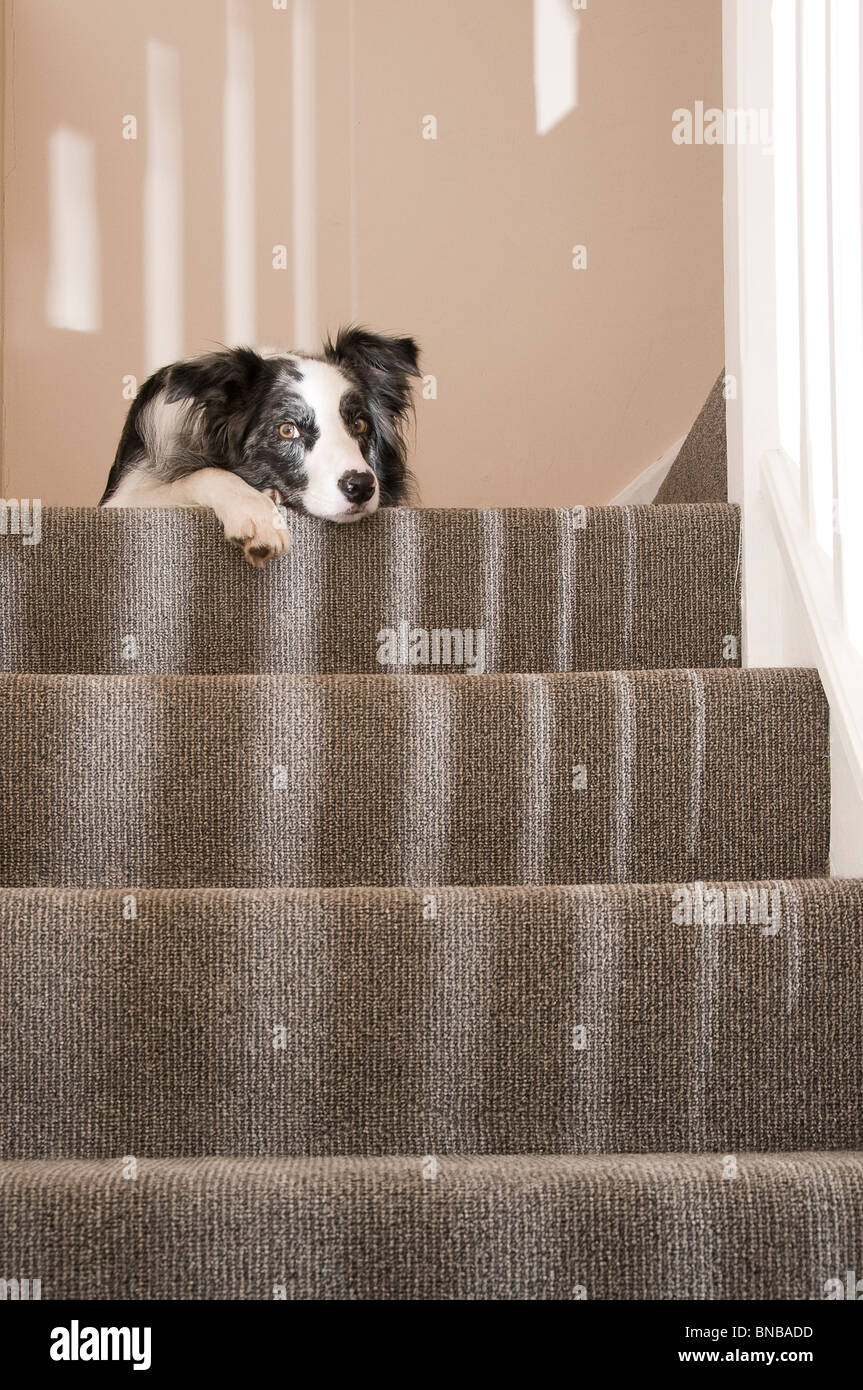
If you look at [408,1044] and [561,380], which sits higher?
[561,380]

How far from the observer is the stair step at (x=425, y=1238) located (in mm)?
857

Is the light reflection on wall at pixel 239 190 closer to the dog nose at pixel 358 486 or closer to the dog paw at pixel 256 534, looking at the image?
the dog nose at pixel 358 486

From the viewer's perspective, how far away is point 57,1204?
862mm

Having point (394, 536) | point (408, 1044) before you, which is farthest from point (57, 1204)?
point (394, 536)

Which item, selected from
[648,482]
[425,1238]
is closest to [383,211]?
[648,482]

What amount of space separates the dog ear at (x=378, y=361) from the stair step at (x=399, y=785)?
1299mm

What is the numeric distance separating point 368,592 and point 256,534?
16 cm

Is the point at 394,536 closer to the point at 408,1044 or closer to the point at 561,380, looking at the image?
the point at 408,1044

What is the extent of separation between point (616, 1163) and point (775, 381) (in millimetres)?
979

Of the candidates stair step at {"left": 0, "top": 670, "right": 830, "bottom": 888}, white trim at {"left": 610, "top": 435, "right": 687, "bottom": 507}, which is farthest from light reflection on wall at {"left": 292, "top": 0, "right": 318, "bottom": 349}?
stair step at {"left": 0, "top": 670, "right": 830, "bottom": 888}

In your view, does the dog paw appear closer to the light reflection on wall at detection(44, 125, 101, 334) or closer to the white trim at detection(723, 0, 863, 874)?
the white trim at detection(723, 0, 863, 874)

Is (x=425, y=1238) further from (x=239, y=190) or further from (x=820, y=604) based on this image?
(x=239, y=190)

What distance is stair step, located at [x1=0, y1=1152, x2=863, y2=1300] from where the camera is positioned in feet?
2.81

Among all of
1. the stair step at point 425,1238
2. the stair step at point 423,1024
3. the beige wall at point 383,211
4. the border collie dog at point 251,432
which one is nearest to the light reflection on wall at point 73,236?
the beige wall at point 383,211
